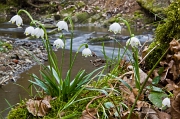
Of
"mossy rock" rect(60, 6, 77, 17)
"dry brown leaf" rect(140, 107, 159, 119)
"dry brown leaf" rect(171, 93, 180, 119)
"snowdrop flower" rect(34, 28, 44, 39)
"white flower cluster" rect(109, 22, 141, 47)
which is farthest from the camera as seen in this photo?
"mossy rock" rect(60, 6, 77, 17)

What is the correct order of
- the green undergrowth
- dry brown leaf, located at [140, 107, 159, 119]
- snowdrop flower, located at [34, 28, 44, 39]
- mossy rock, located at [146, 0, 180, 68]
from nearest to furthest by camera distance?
dry brown leaf, located at [140, 107, 159, 119] → the green undergrowth → snowdrop flower, located at [34, 28, 44, 39] → mossy rock, located at [146, 0, 180, 68]

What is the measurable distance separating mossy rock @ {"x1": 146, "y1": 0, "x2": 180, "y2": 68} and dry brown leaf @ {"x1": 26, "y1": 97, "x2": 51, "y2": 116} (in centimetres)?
98

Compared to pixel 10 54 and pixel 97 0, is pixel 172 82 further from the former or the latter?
pixel 97 0

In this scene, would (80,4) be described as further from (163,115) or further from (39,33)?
(163,115)

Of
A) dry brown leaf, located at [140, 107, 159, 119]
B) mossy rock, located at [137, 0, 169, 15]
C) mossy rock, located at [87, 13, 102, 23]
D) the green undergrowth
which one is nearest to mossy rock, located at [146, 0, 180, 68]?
the green undergrowth

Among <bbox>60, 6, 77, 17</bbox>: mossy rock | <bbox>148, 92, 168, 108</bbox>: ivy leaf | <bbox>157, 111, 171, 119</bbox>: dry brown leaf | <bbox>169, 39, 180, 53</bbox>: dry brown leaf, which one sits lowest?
<bbox>157, 111, 171, 119</bbox>: dry brown leaf

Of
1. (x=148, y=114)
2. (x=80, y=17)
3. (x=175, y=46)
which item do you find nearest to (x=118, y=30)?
Answer: (x=175, y=46)

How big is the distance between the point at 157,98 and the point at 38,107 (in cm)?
70

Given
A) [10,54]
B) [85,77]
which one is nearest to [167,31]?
[85,77]

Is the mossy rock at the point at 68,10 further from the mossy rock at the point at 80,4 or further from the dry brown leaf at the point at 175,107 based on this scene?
the dry brown leaf at the point at 175,107

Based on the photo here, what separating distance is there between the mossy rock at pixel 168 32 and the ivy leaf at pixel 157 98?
2.25 feet

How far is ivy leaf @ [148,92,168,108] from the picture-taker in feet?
5.05

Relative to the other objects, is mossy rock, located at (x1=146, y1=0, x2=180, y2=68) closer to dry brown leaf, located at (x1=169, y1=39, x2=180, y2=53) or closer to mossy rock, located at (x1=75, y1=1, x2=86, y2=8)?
dry brown leaf, located at (x1=169, y1=39, x2=180, y2=53)

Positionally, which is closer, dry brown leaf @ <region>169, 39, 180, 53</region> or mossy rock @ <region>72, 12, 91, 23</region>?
dry brown leaf @ <region>169, 39, 180, 53</region>
